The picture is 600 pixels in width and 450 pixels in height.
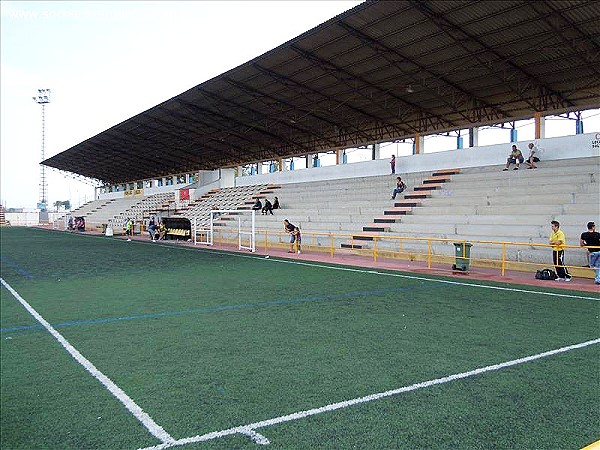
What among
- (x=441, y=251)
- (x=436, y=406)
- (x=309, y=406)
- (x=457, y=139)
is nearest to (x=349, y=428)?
(x=309, y=406)

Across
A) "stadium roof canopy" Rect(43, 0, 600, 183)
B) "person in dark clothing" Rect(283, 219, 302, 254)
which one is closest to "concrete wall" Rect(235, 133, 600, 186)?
"stadium roof canopy" Rect(43, 0, 600, 183)

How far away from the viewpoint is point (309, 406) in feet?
14.3

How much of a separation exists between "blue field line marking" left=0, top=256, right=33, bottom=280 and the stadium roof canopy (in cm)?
1379

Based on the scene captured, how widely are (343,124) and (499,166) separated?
1231 centimetres

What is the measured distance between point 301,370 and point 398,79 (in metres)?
20.4

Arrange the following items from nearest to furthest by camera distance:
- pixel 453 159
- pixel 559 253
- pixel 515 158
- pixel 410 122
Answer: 1. pixel 559 253
2. pixel 515 158
3. pixel 453 159
4. pixel 410 122

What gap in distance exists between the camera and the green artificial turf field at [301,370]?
386cm

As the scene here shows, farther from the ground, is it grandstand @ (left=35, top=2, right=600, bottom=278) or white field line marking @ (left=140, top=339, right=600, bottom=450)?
grandstand @ (left=35, top=2, right=600, bottom=278)

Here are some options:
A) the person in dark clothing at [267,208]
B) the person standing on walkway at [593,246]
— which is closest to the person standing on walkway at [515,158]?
the person standing on walkway at [593,246]

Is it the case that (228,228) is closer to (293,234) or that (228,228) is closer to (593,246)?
(293,234)

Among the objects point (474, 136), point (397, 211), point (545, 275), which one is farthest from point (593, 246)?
point (474, 136)

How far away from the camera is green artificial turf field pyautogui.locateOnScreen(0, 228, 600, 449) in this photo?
3857 mm

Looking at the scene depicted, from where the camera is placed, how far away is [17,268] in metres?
16.2

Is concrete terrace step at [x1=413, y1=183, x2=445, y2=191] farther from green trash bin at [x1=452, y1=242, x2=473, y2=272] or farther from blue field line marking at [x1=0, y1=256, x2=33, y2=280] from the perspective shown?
blue field line marking at [x1=0, y1=256, x2=33, y2=280]
